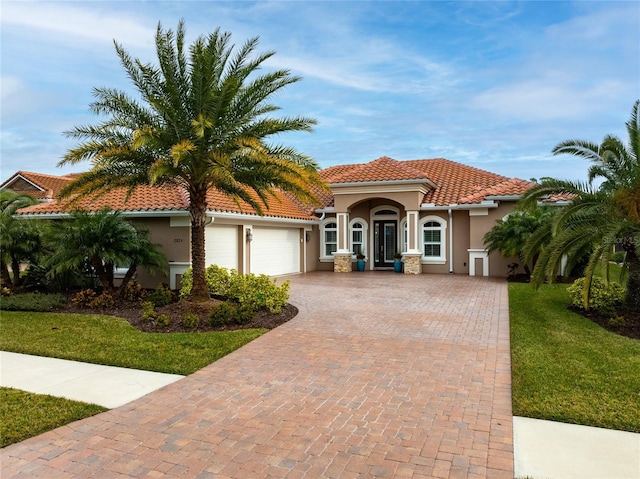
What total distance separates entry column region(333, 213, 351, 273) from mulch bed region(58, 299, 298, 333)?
35.0 feet

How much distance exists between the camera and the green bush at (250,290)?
1152 centimetres

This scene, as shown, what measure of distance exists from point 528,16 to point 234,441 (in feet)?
40.1

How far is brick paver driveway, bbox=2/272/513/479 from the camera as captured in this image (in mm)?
4484

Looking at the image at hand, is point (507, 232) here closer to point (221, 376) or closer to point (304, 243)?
point (304, 243)

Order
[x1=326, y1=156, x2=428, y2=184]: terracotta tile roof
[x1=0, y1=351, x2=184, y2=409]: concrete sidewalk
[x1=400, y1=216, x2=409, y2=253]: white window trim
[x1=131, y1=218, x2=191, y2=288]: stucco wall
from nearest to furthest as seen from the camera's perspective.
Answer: [x1=0, y1=351, x2=184, y2=409]: concrete sidewalk
[x1=131, y1=218, x2=191, y2=288]: stucco wall
[x1=326, y1=156, x2=428, y2=184]: terracotta tile roof
[x1=400, y1=216, x2=409, y2=253]: white window trim

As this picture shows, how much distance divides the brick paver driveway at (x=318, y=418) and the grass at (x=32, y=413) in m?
0.21

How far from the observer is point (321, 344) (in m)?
8.92

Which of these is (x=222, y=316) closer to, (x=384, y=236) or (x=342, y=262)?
(x=342, y=262)

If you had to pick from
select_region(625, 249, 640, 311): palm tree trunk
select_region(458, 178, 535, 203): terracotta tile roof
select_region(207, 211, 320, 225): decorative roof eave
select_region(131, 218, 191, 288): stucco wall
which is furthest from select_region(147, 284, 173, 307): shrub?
select_region(458, 178, 535, 203): terracotta tile roof

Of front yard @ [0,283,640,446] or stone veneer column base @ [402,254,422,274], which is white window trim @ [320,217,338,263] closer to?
stone veneer column base @ [402,254,422,274]

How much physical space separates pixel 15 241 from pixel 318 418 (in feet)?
42.8

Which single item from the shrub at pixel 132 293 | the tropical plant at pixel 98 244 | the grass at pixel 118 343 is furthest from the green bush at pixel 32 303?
the shrub at pixel 132 293

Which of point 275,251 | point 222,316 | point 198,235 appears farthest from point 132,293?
point 275,251

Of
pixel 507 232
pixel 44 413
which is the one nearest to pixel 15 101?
pixel 44 413
